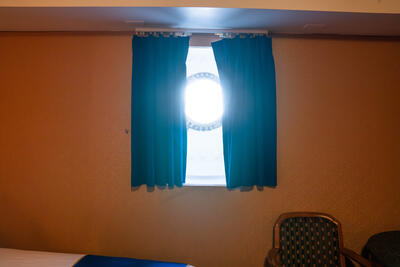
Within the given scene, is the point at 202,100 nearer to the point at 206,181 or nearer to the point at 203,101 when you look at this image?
the point at 203,101

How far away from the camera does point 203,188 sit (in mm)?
1803

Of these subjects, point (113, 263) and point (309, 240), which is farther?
point (309, 240)

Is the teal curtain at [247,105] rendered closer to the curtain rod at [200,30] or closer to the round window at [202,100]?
the curtain rod at [200,30]

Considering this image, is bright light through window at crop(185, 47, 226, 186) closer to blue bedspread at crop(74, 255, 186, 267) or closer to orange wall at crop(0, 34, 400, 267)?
orange wall at crop(0, 34, 400, 267)

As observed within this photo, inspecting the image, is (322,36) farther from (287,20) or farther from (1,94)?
(1,94)

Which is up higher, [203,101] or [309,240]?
[203,101]

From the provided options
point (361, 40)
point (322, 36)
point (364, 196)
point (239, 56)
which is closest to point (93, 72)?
point (239, 56)

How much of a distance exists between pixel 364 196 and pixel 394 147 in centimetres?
49

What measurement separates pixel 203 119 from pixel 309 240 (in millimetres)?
1301

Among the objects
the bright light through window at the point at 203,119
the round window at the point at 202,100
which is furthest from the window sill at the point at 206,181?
the round window at the point at 202,100

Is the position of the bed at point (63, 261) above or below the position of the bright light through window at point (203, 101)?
below

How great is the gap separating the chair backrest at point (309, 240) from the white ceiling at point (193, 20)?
4.90 feet

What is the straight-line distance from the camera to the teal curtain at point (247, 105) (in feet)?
5.54

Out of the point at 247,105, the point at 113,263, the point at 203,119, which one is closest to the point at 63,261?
the point at 113,263
